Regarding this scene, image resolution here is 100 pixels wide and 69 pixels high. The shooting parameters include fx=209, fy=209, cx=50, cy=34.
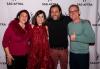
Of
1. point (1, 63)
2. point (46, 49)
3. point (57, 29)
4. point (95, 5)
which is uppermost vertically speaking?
point (95, 5)

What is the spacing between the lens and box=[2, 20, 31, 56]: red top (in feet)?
7.86

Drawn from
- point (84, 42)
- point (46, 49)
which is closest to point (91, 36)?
point (84, 42)

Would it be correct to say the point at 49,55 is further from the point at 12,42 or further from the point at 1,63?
the point at 1,63

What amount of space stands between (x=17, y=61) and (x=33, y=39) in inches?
12.6

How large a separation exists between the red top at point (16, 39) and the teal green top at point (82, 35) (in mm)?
540

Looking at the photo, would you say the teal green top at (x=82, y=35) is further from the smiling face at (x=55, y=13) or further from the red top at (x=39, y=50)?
the red top at (x=39, y=50)

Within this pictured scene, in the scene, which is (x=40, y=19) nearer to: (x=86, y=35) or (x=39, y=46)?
(x=39, y=46)

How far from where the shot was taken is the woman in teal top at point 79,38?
2.39 meters

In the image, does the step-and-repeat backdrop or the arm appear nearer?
the arm

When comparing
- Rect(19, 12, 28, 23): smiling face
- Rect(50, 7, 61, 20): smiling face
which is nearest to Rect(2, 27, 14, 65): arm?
Rect(19, 12, 28, 23): smiling face

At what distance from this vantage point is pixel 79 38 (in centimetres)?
238

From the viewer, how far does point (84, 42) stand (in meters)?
2.42

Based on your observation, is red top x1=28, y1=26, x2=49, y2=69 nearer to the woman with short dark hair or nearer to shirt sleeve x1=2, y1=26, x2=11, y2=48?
the woman with short dark hair

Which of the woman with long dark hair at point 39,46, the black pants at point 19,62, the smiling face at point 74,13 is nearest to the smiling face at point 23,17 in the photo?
the woman with long dark hair at point 39,46
